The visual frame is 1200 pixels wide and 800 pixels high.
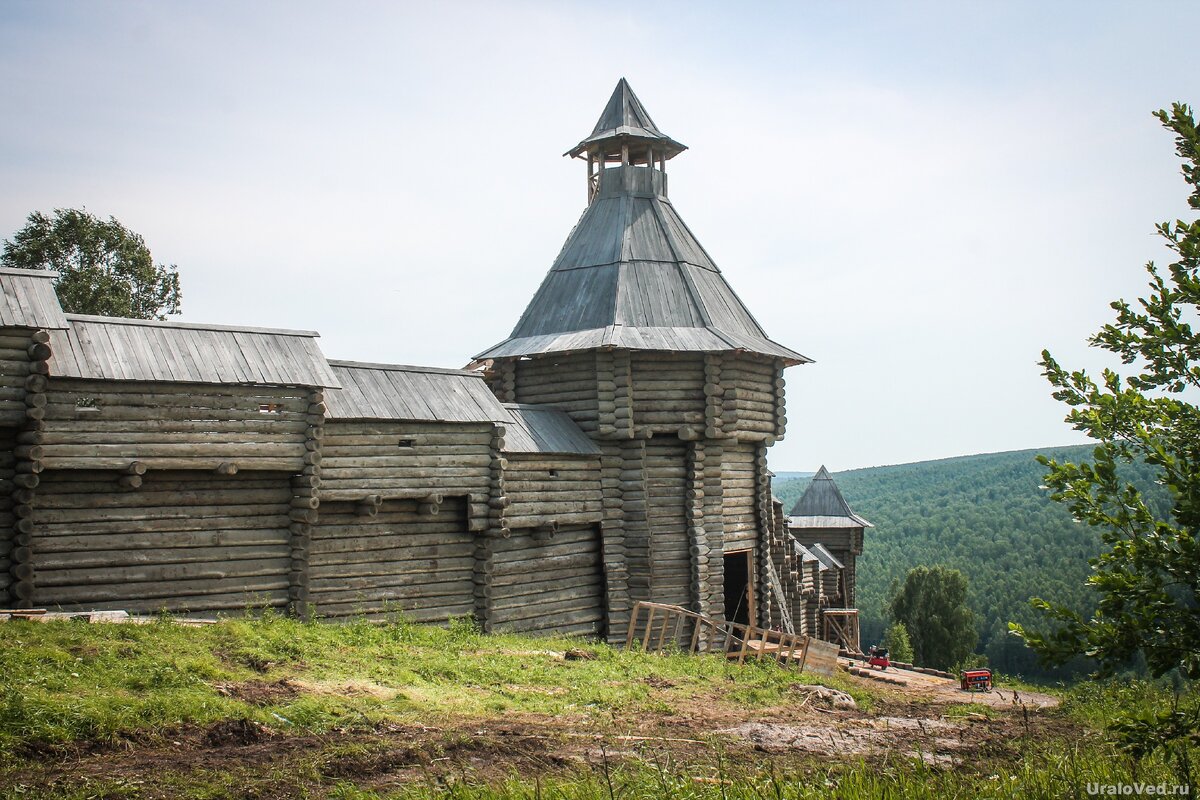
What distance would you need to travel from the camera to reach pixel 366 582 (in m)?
17.7

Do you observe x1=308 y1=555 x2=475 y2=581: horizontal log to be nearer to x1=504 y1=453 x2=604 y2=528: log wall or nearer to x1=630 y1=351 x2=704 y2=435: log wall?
x1=504 y1=453 x2=604 y2=528: log wall

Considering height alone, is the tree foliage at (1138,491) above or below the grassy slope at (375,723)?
above

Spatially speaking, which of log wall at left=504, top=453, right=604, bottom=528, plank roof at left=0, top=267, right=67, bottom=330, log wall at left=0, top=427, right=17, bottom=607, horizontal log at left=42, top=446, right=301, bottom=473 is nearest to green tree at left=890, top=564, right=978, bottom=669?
log wall at left=504, top=453, right=604, bottom=528

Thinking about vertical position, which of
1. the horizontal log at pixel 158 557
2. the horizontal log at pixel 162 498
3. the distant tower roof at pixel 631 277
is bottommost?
the horizontal log at pixel 158 557

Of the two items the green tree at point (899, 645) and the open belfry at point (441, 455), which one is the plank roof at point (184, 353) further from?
the green tree at point (899, 645)

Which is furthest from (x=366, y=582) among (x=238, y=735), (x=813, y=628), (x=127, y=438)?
(x=813, y=628)

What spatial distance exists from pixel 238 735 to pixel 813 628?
29.8m

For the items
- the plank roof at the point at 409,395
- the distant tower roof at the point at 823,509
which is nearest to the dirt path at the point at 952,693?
the plank roof at the point at 409,395

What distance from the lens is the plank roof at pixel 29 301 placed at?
45.3 feet

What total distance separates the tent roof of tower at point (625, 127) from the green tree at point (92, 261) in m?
15.7

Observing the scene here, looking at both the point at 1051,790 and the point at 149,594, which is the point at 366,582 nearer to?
the point at 149,594

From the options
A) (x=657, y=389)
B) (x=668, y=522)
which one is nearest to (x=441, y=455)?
(x=657, y=389)

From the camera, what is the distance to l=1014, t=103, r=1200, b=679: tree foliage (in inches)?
240

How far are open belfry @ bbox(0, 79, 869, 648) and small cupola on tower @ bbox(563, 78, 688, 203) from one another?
73 millimetres
